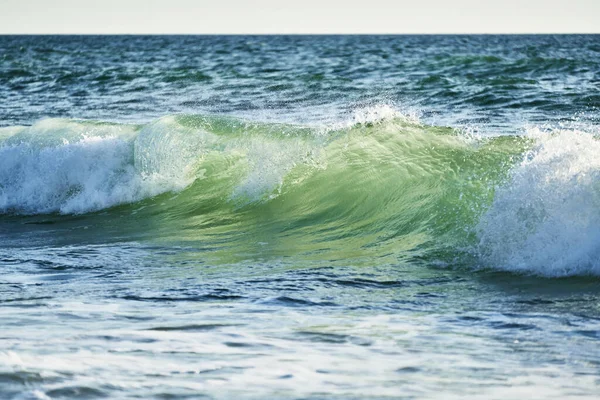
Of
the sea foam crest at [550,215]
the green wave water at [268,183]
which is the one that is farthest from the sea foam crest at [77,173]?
the sea foam crest at [550,215]

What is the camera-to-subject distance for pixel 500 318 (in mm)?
5215

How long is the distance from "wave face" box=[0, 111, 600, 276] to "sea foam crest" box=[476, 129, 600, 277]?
1 centimetres

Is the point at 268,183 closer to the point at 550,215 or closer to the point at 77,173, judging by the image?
the point at 77,173

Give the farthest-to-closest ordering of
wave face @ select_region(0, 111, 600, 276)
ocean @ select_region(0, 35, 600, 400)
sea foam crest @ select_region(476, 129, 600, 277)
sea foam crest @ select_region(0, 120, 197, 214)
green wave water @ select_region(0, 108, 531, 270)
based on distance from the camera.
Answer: sea foam crest @ select_region(0, 120, 197, 214) → green wave water @ select_region(0, 108, 531, 270) → wave face @ select_region(0, 111, 600, 276) → sea foam crest @ select_region(476, 129, 600, 277) → ocean @ select_region(0, 35, 600, 400)

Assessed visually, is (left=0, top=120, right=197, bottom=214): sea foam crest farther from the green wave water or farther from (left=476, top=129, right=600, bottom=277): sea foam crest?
(left=476, top=129, right=600, bottom=277): sea foam crest

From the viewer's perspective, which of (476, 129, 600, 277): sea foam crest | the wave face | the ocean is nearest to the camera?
the ocean

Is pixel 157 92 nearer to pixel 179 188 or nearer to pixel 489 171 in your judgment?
pixel 179 188

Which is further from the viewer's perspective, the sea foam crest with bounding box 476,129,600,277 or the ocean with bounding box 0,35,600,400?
the sea foam crest with bounding box 476,129,600,277

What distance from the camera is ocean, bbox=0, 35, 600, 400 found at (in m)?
4.24

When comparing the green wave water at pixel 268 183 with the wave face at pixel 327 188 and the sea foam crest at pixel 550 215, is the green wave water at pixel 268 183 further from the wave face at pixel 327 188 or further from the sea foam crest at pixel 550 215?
the sea foam crest at pixel 550 215

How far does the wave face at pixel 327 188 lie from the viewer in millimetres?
7051

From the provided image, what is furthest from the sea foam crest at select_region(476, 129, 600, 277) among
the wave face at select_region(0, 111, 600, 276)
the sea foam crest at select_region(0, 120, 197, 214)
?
the sea foam crest at select_region(0, 120, 197, 214)

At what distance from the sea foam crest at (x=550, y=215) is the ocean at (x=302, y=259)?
17 mm

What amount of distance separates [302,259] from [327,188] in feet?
8.53
